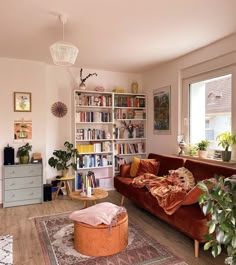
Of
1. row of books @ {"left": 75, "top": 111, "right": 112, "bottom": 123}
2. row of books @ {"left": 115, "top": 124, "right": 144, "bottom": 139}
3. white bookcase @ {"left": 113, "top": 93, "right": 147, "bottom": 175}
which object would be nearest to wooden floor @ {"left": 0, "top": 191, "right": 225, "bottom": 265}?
white bookcase @ {"left": 113, "top": 93, "right": 147, "bottom": 175}

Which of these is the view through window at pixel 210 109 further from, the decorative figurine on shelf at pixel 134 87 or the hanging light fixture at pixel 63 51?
the hanging light fixture at pixel 63 51

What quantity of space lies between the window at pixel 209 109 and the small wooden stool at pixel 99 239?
207 centimetres

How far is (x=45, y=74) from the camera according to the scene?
4.33 m

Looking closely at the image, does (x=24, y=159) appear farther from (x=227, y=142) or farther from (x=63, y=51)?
(x=227, y=142)

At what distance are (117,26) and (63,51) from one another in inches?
30.2

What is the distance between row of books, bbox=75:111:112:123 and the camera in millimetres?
4509

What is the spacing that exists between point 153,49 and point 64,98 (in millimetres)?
1985

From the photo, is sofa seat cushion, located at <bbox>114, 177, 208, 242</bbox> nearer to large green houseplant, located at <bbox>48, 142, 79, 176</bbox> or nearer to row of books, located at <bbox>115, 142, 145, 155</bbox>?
large green houseplant, located at <bbox>48, 142, 79, 176</bbox>

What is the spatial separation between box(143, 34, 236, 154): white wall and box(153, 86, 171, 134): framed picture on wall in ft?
0.34

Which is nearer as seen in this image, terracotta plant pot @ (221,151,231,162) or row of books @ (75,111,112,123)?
terracotta plant pot @ (221,151,231,162)

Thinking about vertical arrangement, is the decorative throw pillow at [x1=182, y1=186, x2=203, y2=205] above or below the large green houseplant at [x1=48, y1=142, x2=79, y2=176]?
below

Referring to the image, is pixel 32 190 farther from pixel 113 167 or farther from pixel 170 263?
pixel 170 263

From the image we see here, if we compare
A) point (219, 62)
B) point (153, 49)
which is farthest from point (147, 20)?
point (219, 62)

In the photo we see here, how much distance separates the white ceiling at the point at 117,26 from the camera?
7.50ft
